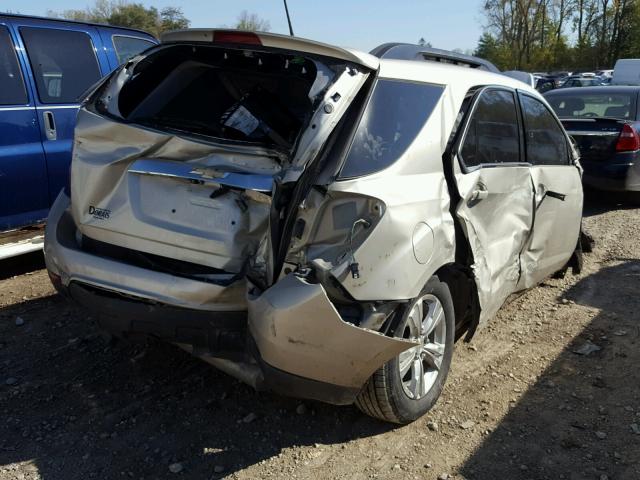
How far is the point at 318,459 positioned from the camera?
9.61 feet

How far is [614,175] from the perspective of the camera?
7609 millimetres

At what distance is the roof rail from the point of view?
3439mm

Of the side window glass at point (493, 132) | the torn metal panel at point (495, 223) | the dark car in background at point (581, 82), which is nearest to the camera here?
the torn metal panel at point (495, 223)

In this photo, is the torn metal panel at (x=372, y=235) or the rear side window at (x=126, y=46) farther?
the rear side window at (x=126, y=46)

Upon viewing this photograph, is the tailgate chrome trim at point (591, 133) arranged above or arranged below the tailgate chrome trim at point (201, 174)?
below

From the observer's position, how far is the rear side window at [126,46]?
5895 mm

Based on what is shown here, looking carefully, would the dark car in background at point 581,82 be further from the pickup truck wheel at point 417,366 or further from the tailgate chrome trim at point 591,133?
the pickup truck wheel at point 417,366

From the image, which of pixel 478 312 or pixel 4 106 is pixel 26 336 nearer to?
pixel 4 106

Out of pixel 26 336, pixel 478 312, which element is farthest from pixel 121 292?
pixel 478 312

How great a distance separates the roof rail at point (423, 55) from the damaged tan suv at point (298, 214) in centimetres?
3

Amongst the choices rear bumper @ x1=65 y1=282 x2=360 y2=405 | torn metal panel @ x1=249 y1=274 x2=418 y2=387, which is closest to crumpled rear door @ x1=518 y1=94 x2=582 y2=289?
torn metal panel @ x1=249 y1=274 x2=418 y2=387

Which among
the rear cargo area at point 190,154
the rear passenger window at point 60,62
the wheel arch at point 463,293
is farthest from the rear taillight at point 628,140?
the rear passenger window at point 60,62

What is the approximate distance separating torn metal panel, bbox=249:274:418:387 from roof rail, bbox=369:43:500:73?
151 cm

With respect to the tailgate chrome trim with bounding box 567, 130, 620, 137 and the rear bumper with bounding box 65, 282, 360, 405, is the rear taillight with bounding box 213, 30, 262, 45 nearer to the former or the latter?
the rear bumper with bounding box 65, 282, 360, 405
